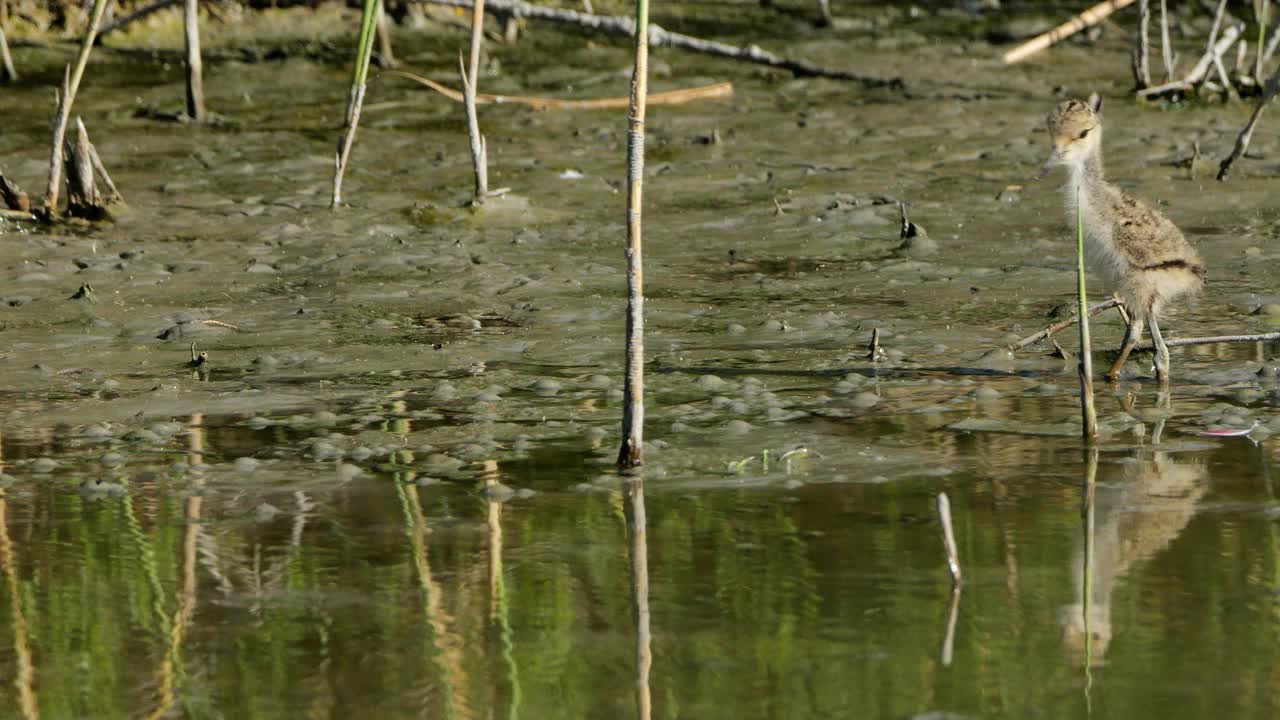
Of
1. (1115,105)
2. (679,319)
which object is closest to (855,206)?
(679,319)

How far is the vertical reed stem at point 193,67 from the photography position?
1155 centimetres

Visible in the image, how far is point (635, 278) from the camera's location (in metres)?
5.43

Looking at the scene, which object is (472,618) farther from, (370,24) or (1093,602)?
(370,24)

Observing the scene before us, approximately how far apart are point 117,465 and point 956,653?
9.21 feet

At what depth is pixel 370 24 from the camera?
900 cm

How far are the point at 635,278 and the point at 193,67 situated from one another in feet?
23.5

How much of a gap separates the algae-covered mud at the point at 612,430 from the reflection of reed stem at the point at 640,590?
1cm

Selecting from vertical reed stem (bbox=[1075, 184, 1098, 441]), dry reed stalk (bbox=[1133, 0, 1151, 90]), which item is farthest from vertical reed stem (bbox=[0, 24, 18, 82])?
vertical reed stem (bbox=[1075, 184, 1098, 441])

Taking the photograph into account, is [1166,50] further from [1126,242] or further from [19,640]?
[19,640]

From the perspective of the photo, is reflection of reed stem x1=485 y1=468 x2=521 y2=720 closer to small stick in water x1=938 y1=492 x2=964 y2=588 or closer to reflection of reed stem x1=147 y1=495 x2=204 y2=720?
reflection of reed stem x1=147 y1=495 x2=204 y2=720

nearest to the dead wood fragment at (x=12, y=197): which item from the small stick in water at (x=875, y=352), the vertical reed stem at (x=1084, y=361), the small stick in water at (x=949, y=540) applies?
the small stick in water at (x=875, y=352)

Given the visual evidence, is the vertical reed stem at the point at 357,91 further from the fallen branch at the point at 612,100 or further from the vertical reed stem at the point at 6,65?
the vertical reed stem at the point at 6,65

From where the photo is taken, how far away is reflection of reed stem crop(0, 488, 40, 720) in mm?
3918

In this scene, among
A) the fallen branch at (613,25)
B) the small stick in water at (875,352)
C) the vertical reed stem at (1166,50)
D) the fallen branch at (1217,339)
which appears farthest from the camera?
the vertical reed stem at (1166,50)
